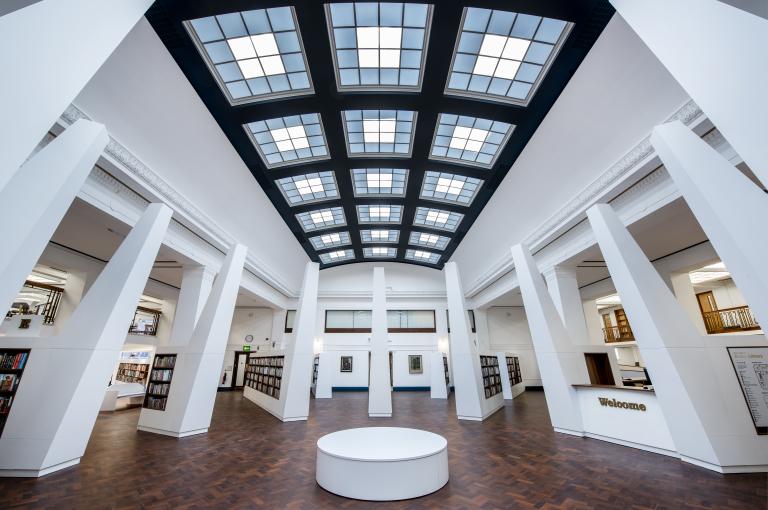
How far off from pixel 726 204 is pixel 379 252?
16.0m

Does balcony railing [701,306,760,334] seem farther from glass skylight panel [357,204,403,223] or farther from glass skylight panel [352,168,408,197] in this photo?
glass skylight panel [357,204,403,223]

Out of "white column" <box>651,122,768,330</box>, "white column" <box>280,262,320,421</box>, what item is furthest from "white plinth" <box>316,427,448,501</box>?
"white column" <box>280,262,320,421</box>

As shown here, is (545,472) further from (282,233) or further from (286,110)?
(282,233)

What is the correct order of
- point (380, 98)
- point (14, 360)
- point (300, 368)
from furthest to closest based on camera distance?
point (300, 368) → point (380, 98) → point (14, 360)

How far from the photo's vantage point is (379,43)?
6668 mm

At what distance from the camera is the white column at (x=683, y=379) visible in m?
4.16

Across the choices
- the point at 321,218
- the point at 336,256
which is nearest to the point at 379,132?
the point at 321,218

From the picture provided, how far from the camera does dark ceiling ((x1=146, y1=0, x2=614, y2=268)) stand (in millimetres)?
5551

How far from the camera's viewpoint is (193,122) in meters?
6.96

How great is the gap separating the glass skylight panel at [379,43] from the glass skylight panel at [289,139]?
5.49 feet

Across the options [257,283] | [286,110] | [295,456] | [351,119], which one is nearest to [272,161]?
[286,110]

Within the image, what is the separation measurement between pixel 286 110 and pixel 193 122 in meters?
2.11

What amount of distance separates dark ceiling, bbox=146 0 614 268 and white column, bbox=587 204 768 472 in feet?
13.4

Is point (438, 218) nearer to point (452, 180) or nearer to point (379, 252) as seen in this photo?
point (452, 180)
